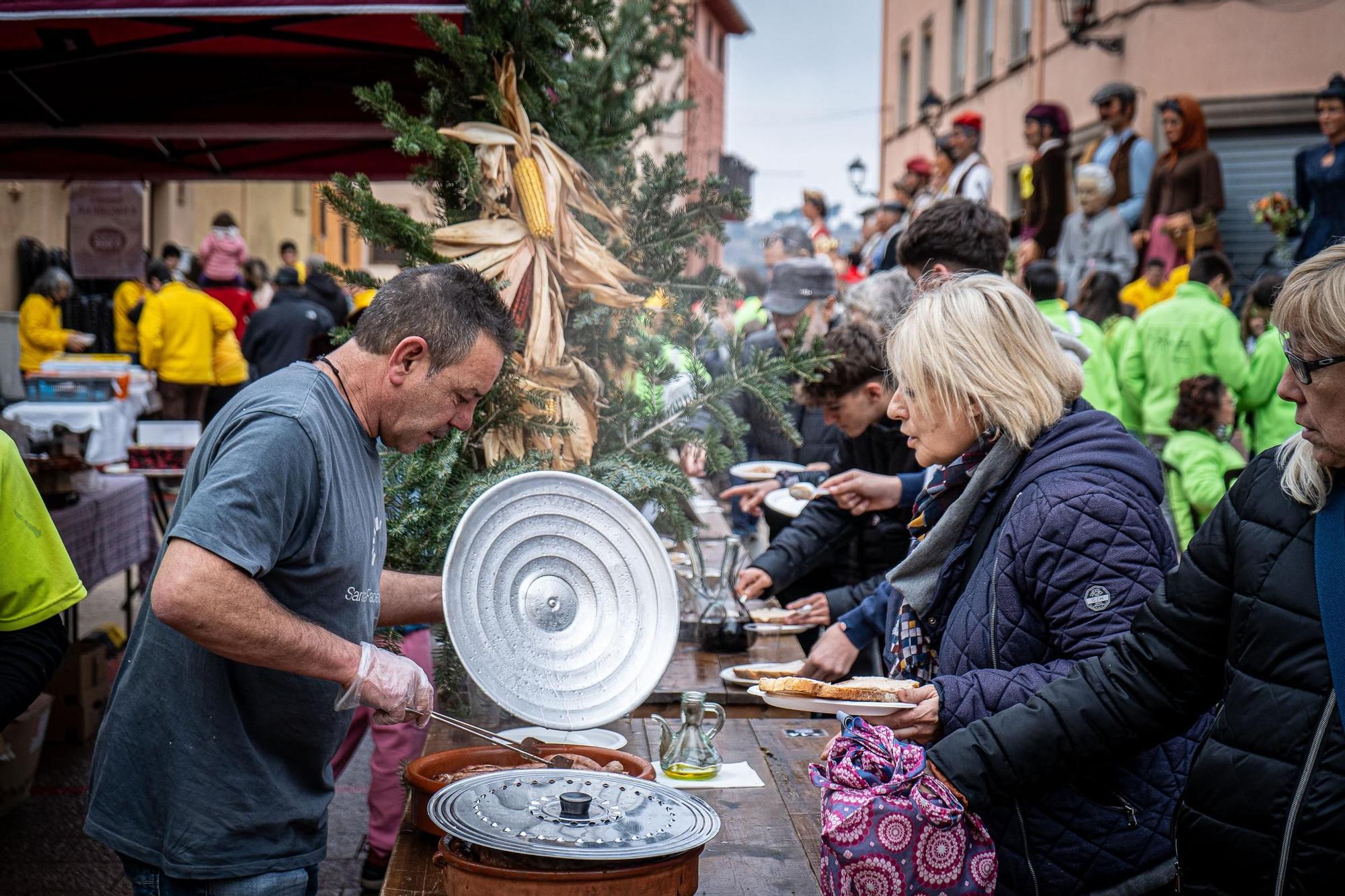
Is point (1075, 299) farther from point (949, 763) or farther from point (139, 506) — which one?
point (949, 763)

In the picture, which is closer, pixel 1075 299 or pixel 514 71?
pixel 514 71

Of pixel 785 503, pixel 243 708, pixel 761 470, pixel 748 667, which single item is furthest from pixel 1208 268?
pixel 243 708

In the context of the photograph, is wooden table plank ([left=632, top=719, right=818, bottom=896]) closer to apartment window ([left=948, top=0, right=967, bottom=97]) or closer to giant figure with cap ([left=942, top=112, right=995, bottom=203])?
giant figure with cap ([left=942, top=112, right=995, bottom=203])

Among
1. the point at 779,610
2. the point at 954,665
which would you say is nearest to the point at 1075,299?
the point at 779,610

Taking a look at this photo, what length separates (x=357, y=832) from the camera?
4848 millimetres

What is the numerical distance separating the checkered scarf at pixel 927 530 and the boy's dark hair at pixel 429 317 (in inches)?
36.0

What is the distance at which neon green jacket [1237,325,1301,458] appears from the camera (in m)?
6.58

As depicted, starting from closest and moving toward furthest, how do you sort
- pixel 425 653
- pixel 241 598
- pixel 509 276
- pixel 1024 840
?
pixel 241 598 < pixel 1024 840 < pixel 509 276 < pixel 425 653

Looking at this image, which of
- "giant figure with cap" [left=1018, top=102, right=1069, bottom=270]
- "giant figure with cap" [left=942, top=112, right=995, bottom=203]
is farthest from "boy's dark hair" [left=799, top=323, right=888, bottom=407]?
"giant figure with cap" [left=1018, top=102, right=1069, bottom=270]

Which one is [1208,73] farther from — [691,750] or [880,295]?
[691,750]

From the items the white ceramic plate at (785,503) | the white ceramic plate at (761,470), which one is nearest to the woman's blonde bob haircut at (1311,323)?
the white ceramic plate at (785,503)

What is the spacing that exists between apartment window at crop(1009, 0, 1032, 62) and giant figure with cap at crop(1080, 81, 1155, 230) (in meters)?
8.08

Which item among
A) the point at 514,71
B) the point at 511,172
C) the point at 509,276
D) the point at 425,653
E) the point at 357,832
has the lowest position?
the point at 357,832

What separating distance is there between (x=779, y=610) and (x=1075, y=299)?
6041 millimetres
